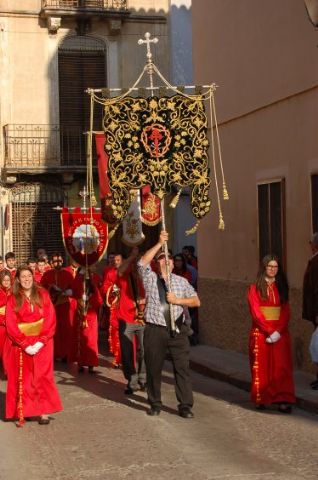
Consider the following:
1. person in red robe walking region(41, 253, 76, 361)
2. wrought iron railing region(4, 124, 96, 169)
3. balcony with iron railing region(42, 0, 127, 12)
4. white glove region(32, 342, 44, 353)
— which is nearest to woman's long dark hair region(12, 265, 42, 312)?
white glove region(32, 342, 44, 353)

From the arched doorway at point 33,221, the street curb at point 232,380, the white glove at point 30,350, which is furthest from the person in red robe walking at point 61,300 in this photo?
the arched doorway at point 33,221

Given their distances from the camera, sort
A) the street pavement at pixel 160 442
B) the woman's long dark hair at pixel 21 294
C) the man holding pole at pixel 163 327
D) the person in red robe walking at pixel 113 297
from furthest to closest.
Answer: the person in red robe walking at pixel 113 297 → the man holding pole at pixel 163 327 → the woman's long dark hair at pixel 21 294 → the street pavement at pixel 160 442

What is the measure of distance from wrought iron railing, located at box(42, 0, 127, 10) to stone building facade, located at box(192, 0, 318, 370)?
7903 mm

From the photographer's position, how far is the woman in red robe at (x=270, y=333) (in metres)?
10.9

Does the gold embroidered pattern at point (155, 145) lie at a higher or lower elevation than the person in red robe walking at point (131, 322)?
higher

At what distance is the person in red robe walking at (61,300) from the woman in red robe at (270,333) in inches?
199

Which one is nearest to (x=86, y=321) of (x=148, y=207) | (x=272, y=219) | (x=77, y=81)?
(x=272, y=219)

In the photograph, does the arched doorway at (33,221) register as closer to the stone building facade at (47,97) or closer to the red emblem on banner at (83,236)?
the stone building facade at (47,97)

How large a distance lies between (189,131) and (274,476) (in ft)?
16.5

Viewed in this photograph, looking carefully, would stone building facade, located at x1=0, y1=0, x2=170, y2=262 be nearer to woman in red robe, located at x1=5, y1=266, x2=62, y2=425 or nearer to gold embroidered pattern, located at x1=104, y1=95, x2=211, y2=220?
gold embroidered pattern, located at x1=104, y1=95, x2=211, y2=220

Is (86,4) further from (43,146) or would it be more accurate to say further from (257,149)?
(257,149)

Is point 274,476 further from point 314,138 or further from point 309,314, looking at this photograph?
point 314,138

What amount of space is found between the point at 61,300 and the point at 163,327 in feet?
18.6

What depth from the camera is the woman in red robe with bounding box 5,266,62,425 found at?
1020cm
